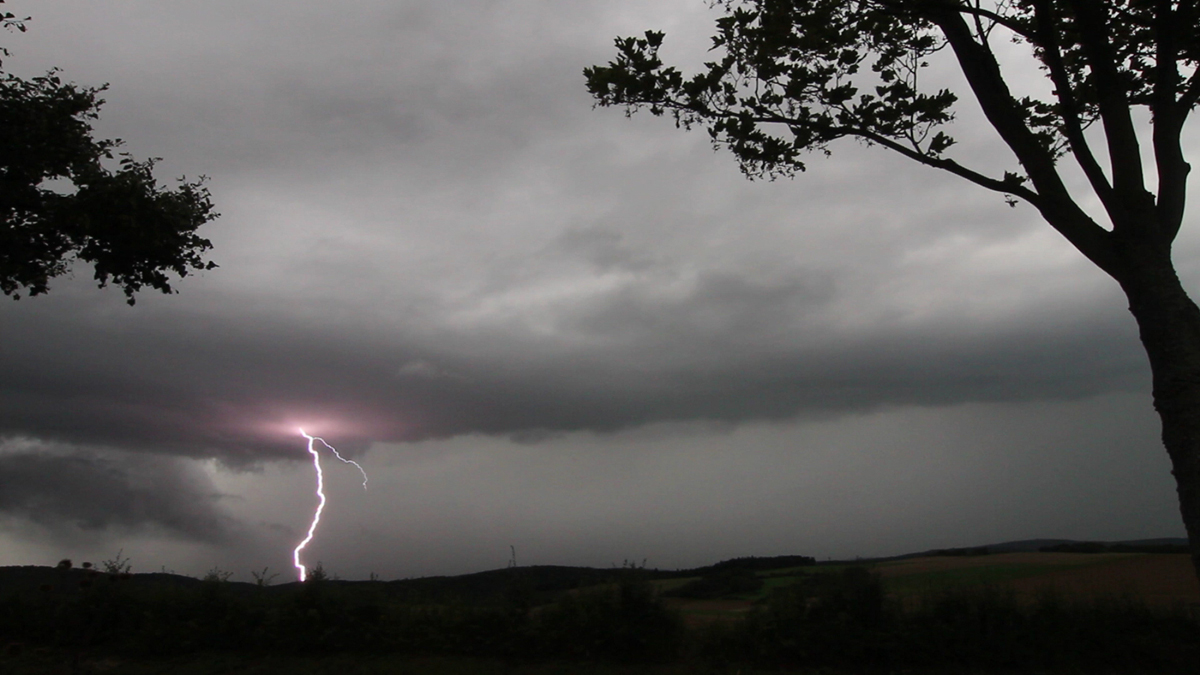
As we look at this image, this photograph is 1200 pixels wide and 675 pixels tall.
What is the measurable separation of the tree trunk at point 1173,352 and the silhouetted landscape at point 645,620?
2.36 metres

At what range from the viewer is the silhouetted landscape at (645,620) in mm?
9188

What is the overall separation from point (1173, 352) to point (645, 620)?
7.02m

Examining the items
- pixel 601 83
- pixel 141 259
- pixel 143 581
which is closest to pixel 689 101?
pixel 601 83

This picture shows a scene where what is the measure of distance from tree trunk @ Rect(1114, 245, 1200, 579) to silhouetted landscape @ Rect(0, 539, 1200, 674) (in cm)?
236

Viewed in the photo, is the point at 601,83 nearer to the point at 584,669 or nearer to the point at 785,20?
the point at 785,20

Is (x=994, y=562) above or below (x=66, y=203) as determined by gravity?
below

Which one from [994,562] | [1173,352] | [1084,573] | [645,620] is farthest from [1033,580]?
[645,620]

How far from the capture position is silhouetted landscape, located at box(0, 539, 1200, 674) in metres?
9.19

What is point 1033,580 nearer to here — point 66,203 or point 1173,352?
point 1173,352

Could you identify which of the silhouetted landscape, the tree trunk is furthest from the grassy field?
the tree trunk

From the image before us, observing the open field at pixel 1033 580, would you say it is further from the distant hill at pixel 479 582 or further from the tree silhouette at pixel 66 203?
the tree silhouette at pixel 66 203

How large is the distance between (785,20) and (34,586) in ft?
52.9

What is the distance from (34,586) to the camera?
13.8 metres

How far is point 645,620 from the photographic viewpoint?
10.3 meters
